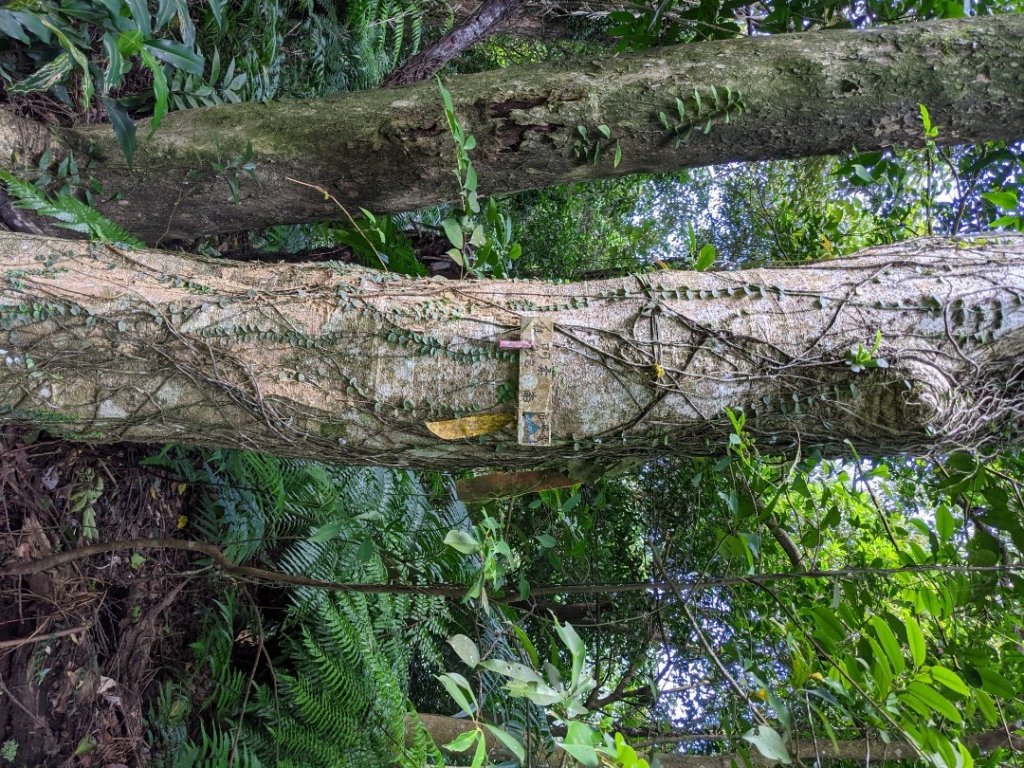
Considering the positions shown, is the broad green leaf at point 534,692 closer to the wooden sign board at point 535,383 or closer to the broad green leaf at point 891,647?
the wooden sign board at point 535,383

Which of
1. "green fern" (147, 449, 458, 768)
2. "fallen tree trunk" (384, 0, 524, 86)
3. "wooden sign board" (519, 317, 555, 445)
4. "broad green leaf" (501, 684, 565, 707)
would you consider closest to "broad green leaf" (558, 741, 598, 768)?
"broad green leaf" (501, 684, 565, 707)

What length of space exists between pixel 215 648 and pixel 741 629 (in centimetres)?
249

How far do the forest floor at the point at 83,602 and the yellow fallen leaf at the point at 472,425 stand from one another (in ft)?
5.53

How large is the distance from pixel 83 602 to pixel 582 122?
2664mm

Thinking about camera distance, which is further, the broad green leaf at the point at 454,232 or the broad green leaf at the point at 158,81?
the broad green leaf at the point at 454,232

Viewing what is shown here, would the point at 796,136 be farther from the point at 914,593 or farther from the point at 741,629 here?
the point at 741,629

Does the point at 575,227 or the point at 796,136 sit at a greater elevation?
the point at 796,136

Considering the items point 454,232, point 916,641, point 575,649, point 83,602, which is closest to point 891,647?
point 916,641

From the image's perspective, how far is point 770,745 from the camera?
5.78ft

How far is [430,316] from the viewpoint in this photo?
6.11ft

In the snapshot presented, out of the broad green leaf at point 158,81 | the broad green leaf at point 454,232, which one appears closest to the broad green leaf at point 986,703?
the broad green leaf at point 454,232

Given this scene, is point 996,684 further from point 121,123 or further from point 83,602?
point 83,602

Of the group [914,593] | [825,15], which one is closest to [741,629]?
[914,593]

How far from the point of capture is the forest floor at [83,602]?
264 centimetres
